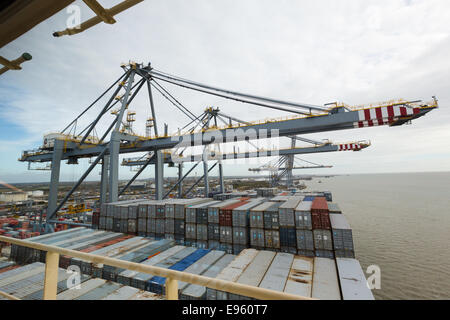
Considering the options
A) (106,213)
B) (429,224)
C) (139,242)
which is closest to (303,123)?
(139,242)

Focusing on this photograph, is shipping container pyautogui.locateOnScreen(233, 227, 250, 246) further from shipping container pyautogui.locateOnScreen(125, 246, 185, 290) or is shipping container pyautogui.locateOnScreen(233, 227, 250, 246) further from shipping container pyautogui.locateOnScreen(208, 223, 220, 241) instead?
shipping container pyautogui.locateOnScreen(125, 246, 185, 290)

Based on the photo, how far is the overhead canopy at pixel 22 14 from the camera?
8.48 ft

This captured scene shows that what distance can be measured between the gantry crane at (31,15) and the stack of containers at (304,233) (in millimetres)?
13596

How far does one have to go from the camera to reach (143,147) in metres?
22.8

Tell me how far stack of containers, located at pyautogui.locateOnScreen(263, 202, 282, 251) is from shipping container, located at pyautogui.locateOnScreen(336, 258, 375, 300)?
372 cm

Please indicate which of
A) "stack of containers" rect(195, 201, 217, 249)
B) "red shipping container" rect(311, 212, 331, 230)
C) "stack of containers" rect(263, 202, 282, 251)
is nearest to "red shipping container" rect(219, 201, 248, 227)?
"stack of containers" rect(195, 201, 217, 249)

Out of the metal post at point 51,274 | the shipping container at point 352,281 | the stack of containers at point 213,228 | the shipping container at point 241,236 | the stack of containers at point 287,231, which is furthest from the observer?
the stack of containers at point 213,228

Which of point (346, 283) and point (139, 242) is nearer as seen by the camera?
point (346, 283)

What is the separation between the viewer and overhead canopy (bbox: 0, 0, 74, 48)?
2586mm

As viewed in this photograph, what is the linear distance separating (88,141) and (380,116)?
103 ft

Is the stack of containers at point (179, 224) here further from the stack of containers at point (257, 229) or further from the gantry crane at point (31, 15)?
the gantry crane at point (31, 15)

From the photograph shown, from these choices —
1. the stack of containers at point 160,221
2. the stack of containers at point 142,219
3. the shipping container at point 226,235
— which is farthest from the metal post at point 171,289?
the stack of containers at point 142,219

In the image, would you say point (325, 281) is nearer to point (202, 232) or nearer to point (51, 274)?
point (202, 232)
